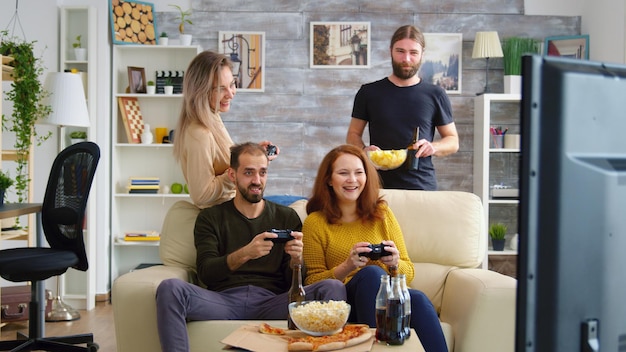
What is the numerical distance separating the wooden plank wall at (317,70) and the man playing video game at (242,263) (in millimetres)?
2605

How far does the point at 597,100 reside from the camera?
0.76 meters

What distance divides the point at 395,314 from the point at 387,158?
1299 mm

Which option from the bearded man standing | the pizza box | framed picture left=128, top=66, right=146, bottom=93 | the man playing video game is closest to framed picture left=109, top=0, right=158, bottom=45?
framed picture left=128, top=66, right=146, bottom=93

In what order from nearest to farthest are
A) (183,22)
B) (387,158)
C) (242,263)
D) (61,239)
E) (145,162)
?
(242,263), (387,158), (61,239), (183,22), (145,162)

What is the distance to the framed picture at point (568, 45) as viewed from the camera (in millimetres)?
5664

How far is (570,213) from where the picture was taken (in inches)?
29.3

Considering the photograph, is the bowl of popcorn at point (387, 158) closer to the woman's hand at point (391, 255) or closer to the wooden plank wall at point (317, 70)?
the woman's hand at point (391, 255)

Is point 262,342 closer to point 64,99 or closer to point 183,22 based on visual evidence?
point 64,99

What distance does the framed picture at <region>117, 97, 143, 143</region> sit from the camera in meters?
5.68

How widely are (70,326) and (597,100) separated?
4.59m

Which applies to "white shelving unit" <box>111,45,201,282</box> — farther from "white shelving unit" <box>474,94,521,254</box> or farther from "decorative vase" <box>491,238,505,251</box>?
"decorative vase" <box>491,238,505,251</box>

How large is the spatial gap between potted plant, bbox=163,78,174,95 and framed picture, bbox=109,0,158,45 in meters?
0.32

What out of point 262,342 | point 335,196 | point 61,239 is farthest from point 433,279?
point 61,239

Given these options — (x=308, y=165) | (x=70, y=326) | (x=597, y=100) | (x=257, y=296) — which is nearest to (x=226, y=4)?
(x=308, y=165)
